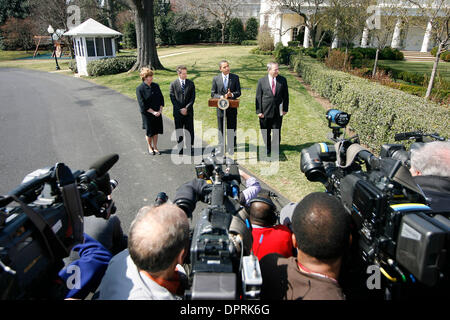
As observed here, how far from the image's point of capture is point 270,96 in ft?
22.6

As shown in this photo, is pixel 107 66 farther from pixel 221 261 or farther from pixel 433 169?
pixel 221 261

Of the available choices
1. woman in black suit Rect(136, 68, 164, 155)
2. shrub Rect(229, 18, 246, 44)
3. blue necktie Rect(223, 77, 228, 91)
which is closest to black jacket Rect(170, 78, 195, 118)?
woman in black suit Rect(136, 68, 164, 155)

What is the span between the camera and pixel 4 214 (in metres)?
1.61

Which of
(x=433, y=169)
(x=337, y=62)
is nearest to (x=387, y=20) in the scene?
(x=337, y=62)

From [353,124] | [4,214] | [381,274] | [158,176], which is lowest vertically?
[158,176]

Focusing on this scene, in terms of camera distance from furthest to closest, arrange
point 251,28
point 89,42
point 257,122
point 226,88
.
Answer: point 251,28 → point 89,42 → point 257,122 → point 226,88

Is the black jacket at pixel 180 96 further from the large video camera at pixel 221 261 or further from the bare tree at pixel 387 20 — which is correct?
the bare tree at pixel 387 20

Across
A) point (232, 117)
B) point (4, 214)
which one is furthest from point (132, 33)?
point (4, 214)

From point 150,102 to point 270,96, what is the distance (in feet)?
9.25

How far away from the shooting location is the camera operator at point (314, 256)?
→ 70.3 inches

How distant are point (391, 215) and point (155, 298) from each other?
149 cm

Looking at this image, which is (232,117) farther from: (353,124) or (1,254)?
(1,254)

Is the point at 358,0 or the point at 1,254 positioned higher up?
the point at 358,0

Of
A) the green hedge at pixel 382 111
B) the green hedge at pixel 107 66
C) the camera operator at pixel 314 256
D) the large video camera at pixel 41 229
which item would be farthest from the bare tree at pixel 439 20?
the green hedge at pixel 107 66
